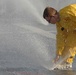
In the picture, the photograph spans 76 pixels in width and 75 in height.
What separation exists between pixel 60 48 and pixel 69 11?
0.72m

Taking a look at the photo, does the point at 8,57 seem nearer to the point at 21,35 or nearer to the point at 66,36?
the point at 66,36

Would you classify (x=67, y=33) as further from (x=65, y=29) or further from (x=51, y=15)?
(x=51, y=15)

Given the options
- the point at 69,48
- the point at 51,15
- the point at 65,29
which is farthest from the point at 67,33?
the point at 51,15

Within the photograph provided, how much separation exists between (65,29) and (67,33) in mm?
87

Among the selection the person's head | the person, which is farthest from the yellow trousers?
the person's head

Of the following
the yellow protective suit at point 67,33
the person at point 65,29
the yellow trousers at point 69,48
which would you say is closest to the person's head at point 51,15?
the person at point 65,29

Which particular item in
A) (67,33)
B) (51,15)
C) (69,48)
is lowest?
(69,48)

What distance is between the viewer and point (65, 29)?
21.6ft

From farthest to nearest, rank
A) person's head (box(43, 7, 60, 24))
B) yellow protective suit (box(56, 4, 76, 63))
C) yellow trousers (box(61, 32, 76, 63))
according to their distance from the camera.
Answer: yellow trousers (box(61, 32, 76, 63))
yellow protective suit (box(56, 4, 76, 63))
person's head (box(43, 7, 60, 24))

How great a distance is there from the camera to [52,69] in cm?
656

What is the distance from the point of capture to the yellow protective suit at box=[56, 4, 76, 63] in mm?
6309

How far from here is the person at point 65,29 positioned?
619cm

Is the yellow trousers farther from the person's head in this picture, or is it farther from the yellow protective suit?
the person's head

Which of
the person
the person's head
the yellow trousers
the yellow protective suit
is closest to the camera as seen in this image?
the person's head
